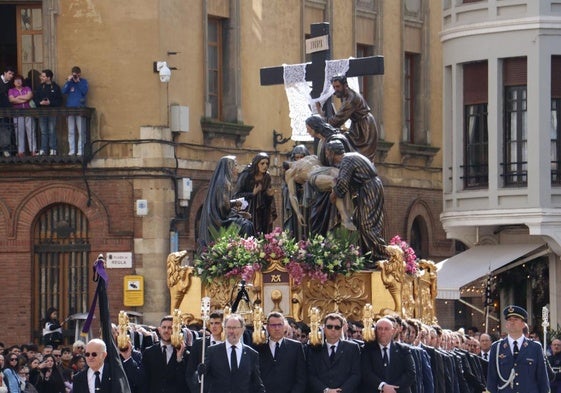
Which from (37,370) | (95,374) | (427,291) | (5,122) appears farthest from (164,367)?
(5,122)

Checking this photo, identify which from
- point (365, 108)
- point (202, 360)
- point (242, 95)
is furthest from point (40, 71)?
point (202, 360)

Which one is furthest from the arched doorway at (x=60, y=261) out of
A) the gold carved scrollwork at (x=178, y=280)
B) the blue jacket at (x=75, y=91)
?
the gold carved scrollwork at (x=178, y=280)

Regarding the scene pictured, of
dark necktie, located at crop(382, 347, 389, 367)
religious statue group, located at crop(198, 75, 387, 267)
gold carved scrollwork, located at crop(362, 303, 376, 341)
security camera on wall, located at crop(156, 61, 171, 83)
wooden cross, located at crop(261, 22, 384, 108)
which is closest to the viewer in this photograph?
dark necktie, located at crop(382, 347, 389, 367)

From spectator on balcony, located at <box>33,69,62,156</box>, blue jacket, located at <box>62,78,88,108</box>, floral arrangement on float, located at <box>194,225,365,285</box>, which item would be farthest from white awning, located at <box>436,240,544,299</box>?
floral arrangement on float, located at <box>194,225,365,285</box>

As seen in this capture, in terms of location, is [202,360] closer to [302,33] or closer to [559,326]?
[559,326]

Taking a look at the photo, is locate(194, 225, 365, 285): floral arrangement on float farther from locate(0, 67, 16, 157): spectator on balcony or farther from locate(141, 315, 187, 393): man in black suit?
locate(0, 67, 16, 157): spectator on balcony

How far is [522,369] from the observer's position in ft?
88.2

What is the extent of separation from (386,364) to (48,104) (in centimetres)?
2041

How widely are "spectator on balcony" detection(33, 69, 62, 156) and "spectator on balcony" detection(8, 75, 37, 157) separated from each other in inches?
6.9

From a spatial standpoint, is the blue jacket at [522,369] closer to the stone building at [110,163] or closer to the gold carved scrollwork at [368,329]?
the gold carved scrollwork at [368,329]

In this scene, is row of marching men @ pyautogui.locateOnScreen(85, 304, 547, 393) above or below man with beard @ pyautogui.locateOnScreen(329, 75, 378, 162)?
below

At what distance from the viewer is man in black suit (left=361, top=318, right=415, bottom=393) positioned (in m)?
26.5

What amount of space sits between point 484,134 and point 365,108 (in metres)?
16.5

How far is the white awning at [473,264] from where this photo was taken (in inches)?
1837
